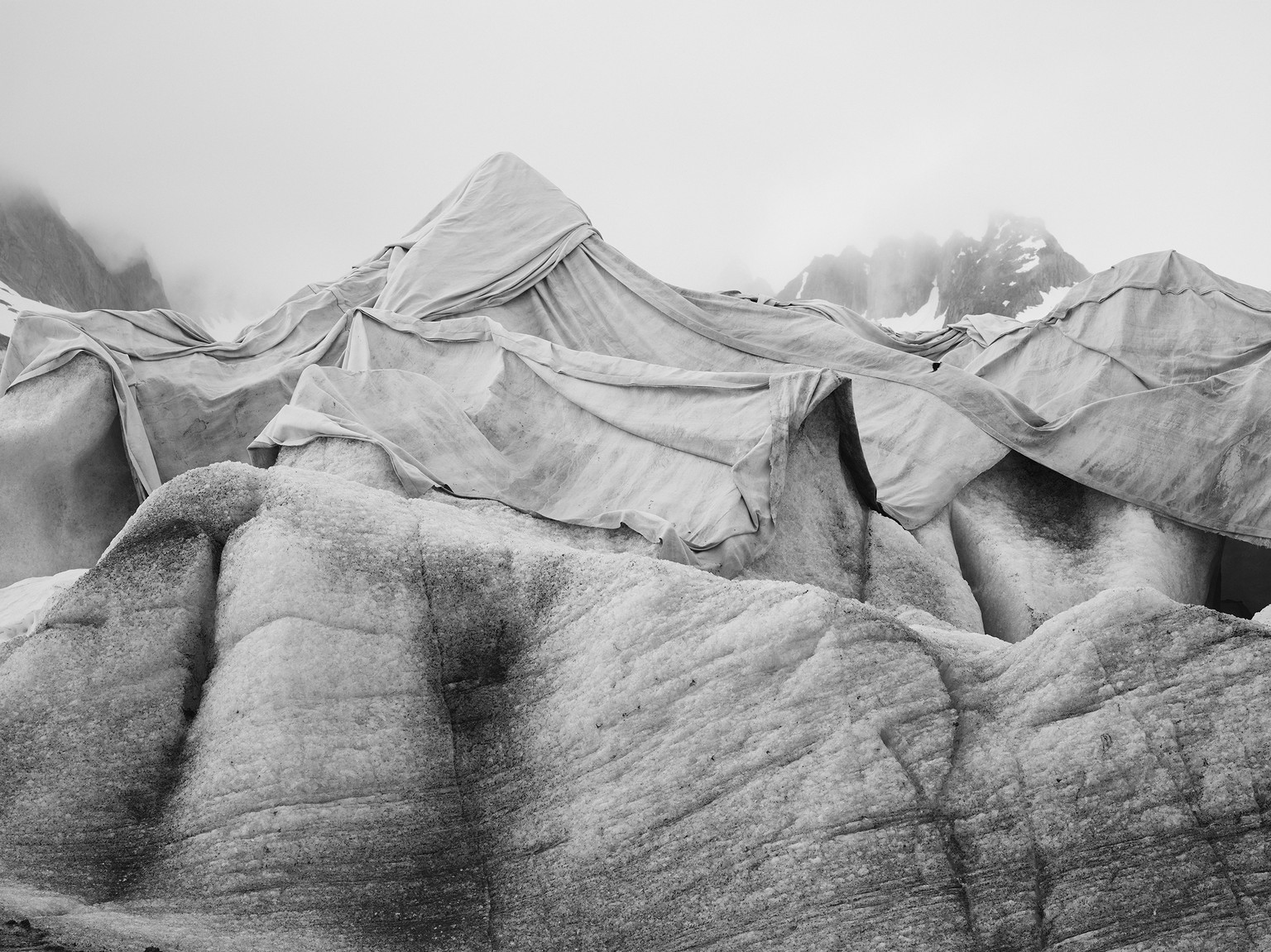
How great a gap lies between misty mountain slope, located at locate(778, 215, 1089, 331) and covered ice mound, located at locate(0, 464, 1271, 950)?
25312 mm

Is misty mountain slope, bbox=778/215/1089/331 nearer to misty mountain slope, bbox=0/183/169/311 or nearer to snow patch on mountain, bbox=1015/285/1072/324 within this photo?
snow patch on mountain, bbox=1015/285/1072/324

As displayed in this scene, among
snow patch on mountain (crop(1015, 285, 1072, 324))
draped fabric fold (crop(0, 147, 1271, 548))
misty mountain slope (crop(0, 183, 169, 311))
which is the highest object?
draped fabric fold (crop(0, 147, 1271, 548))

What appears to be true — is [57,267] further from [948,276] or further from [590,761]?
[590,761]

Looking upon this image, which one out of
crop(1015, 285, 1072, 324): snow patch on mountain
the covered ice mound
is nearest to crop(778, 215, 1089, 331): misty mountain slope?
crop(1015, 285, 1072, 324): snow patch on mountain

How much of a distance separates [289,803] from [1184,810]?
3.03 m

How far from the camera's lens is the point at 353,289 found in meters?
14.7

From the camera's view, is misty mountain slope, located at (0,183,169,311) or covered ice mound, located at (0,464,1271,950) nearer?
covered ice mound, located at (0,464,1271,950)

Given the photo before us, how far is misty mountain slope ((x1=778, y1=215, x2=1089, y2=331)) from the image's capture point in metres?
31.3

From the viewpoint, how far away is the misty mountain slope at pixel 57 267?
3575 cm

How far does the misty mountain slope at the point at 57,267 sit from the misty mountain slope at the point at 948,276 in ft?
63.4

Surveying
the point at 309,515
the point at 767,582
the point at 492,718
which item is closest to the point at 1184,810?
the point at 767,582

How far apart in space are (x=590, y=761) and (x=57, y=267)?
36941 mm

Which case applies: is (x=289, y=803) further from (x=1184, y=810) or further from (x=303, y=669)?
(x=1184, y=810)

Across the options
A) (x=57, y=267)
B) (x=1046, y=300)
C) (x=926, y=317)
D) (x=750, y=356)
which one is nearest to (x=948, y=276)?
(x=926, y=317)
